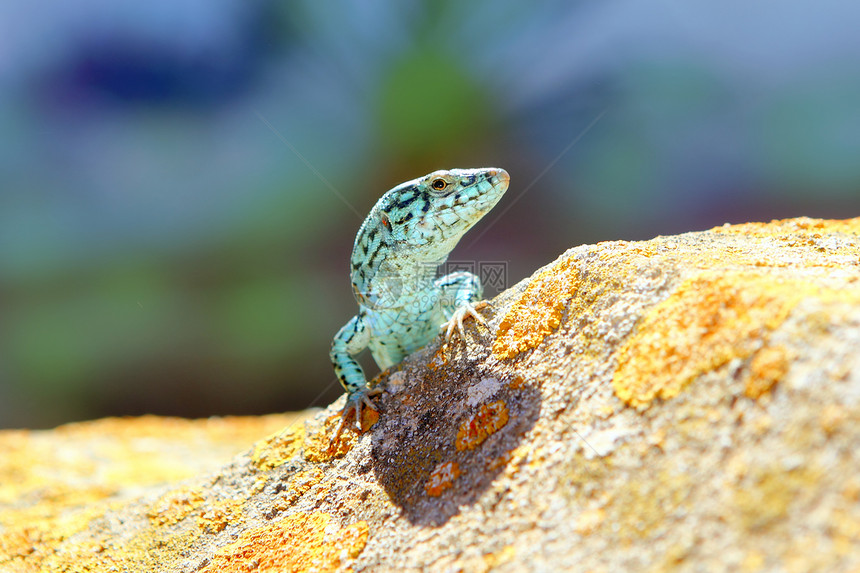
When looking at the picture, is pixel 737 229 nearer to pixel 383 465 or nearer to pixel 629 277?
pixel 629 277

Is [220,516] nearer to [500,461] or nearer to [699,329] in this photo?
[500,461]

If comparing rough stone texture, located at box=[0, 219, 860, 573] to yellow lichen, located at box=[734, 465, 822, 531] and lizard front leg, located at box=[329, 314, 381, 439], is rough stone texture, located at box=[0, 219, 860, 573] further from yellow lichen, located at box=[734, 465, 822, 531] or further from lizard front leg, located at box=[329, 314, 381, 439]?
lizard front leg, located at box=[329, 314, 381, 439]

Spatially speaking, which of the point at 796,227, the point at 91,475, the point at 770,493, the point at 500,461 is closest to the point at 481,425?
the point at 500,461

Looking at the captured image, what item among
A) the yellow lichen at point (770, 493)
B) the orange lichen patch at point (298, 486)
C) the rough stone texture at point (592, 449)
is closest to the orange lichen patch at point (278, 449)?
the rough stone texture at point (592, 449)

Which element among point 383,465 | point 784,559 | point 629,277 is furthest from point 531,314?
point 784,559

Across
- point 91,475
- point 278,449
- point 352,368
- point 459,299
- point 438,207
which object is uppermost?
Result: point 438,207
